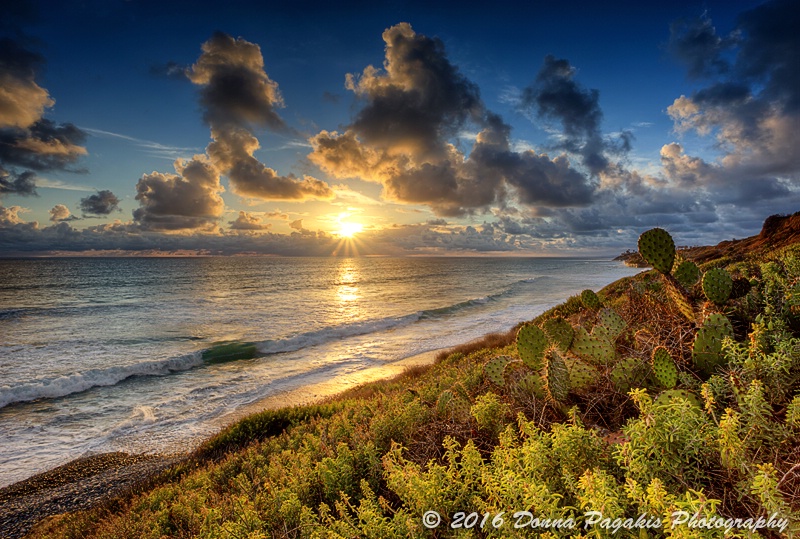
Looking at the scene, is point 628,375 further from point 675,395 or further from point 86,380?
point 86,380

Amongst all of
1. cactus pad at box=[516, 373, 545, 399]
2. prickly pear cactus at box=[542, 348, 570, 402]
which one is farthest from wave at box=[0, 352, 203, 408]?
prickly pear cactus at box=[542, 348, 570, 402]

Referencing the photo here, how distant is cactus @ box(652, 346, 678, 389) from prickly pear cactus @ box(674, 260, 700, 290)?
9.76 feet

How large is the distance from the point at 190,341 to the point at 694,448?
33.0 metres

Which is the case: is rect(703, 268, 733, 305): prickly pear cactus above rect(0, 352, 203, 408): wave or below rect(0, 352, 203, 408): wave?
above

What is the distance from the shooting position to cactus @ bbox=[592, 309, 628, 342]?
19.1ft

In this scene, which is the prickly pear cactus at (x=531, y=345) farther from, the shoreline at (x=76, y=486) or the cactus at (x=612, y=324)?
the shoreline at (x=76, y=486)

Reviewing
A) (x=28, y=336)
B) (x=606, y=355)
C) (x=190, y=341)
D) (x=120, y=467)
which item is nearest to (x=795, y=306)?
(x=606, y=355)

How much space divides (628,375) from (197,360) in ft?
86.6

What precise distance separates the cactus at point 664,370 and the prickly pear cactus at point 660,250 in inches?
85.1

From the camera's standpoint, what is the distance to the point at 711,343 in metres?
4.35

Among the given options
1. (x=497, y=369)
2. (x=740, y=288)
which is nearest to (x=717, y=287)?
(x=740, y=288)

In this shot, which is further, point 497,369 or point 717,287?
point 497,369

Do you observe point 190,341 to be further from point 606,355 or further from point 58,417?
point 606,355

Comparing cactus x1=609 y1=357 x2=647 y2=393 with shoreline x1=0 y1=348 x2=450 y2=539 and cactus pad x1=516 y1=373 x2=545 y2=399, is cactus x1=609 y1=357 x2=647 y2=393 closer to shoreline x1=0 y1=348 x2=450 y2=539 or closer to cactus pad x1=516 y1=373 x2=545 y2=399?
cactus pad x1=516 y1=373 x2=545 y2=399
